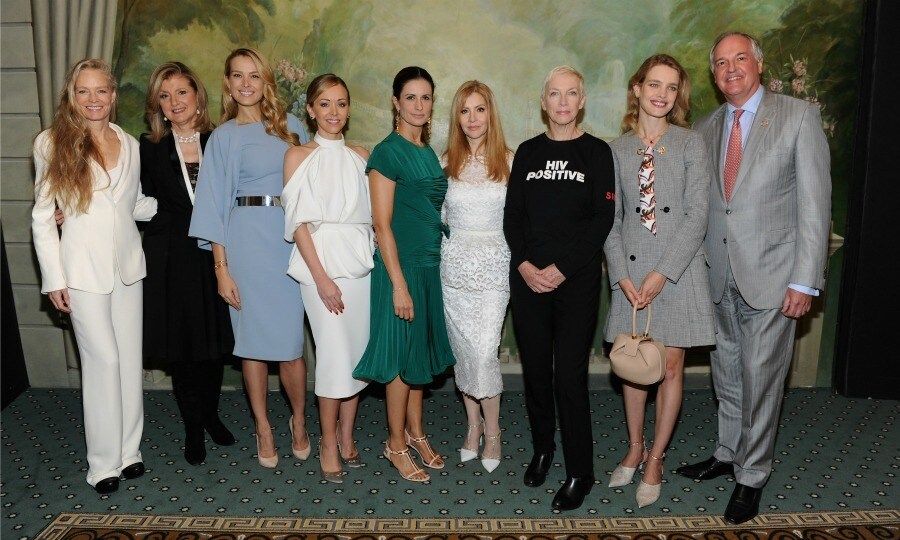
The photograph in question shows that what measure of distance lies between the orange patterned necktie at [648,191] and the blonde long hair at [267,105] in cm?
163

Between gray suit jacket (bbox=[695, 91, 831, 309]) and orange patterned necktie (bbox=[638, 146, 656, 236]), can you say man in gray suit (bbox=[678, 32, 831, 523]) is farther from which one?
orange patterned necktie (bbox=[638, 146, 656, 236])

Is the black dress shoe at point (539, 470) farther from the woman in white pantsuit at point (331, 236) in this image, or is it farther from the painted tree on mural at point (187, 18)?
the painted tree on mural at point (187, 18)

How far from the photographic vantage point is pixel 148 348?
139 inches

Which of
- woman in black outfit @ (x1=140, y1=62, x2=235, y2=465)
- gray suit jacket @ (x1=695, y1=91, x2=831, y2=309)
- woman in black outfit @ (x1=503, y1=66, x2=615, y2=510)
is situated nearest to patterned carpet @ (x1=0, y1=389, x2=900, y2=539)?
woman in black outfit @ (x1=503, y1=66, x2=615, y2=510)

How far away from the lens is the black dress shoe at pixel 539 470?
334cm

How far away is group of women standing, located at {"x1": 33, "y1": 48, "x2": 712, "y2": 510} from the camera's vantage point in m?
3.02

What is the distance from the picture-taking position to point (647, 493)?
10.4ft

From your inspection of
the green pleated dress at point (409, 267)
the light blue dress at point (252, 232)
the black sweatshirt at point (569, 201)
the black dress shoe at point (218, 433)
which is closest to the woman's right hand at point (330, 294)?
the green pleated dress at point (409, 267)

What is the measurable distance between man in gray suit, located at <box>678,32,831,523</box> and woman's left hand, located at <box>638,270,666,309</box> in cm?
31

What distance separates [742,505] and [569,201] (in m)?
1.50

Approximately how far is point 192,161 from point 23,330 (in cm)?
223

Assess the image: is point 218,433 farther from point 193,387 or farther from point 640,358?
point 640,358

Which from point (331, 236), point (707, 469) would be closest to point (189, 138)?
point (331, 236)

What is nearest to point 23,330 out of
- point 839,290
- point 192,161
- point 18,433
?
point 18,433
